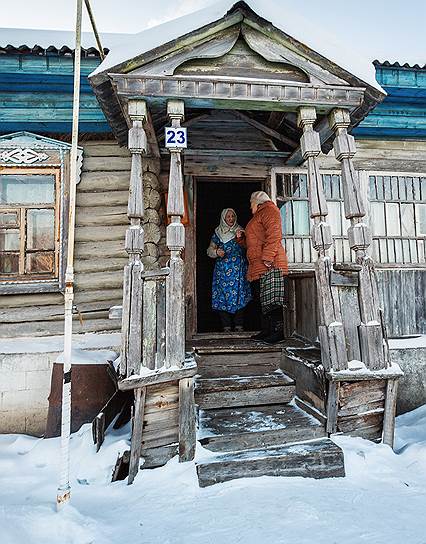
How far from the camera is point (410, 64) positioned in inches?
199

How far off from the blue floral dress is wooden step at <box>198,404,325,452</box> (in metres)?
1.92

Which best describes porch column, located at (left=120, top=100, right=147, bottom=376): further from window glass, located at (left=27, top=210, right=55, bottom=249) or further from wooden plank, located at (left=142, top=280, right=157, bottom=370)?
window glass, located at (left=27, top=210, right=55, bottom=249)

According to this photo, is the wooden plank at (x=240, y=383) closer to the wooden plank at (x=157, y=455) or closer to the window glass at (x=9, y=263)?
the wooden plank at (x=157, y=455)

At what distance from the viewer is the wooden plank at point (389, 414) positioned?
351cm

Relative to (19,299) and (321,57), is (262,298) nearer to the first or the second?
(321,57)

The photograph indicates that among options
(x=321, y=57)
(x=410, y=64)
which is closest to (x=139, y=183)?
(x=321, y=57)

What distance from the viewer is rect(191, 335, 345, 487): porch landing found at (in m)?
3.01

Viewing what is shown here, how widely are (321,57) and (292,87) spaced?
1.31 feet

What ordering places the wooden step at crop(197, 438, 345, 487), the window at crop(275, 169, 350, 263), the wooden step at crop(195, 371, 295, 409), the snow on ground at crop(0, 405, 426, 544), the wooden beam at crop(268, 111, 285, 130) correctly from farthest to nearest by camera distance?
the window at crop(275, 169, 350, 263) → the wooden beam at crop(268, 111, 285, 130) → the wooden step at crop(195, 371, 295, 409) → the wooden step at crop(197, 438, 345, 487) → the snow on ground at crop(0, 405, 426, 544)

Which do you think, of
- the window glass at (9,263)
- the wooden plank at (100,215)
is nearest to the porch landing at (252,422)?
the wooden plank at (100,215)

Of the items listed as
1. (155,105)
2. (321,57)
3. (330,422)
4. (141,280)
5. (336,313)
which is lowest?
(330,422)

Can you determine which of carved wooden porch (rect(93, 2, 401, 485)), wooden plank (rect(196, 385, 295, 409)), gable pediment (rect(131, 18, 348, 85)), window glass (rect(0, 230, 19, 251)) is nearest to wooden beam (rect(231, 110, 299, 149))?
carved wooden porch (rect(93, 2, 401, 485))

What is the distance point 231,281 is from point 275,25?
3102 mm

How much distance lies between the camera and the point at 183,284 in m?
3.41
